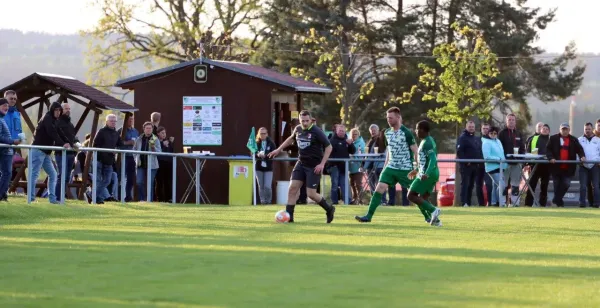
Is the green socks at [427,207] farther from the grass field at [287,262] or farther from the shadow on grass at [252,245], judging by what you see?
the shadow on grass at [252,245]

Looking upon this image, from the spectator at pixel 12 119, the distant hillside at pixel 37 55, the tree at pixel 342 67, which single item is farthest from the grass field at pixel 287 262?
the distant hillside at pixel 37 55

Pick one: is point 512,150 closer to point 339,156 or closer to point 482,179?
point 482,179

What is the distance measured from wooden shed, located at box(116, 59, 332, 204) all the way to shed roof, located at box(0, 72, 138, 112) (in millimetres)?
4511

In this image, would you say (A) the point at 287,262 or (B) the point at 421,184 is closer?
(A) the point at 287,262

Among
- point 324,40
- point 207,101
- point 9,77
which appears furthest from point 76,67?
point 207,101

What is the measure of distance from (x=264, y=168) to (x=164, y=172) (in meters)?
2.52

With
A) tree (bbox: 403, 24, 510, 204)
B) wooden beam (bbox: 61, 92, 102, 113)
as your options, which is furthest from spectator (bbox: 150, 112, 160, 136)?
tree (bbox: 403, 24, 510, 204)

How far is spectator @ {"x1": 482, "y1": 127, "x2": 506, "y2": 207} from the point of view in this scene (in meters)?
29.6

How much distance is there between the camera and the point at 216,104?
32594 millimetres

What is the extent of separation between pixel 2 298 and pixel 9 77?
180 metres

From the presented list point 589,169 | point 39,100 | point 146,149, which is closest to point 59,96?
point 39,100

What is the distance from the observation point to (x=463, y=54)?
49.8 metres

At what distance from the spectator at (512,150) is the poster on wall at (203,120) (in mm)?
6935

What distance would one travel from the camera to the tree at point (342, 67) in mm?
57688
